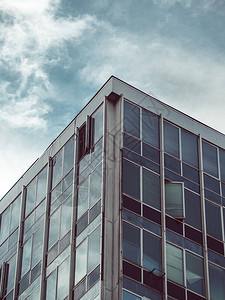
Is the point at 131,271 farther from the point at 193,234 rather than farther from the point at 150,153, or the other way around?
the point at 150,153

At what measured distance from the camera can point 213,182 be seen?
43.3 m

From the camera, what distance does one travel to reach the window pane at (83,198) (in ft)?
130

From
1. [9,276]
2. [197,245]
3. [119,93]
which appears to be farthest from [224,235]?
[9,276]

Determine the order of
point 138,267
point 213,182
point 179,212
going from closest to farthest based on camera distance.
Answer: point 138,267
point 179,212
point 213,182

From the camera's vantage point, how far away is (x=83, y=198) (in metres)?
40.1

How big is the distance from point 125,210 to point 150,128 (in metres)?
5.58

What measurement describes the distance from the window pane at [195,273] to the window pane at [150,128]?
5871mm

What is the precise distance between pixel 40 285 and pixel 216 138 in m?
12.1

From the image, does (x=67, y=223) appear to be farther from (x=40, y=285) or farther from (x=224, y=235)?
(x=224, y=235)

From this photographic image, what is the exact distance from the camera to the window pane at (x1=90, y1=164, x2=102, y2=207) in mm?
38656

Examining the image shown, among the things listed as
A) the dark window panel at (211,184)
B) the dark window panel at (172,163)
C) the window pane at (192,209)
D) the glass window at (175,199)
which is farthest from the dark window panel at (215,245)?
the dark window panel at (172,163)

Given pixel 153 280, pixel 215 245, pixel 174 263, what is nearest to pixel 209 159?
pixel 215 245

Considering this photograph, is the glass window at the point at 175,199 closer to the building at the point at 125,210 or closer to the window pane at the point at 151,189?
the building at the point at 125,210

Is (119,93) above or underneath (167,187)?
above
